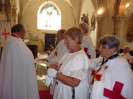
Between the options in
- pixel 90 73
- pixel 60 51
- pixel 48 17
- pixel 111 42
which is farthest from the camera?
pixel 48 17

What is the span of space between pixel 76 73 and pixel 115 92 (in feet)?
1.76

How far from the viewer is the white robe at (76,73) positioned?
15.4 ft

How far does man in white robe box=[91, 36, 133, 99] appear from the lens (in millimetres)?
4641

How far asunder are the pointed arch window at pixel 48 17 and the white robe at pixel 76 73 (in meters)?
29.6

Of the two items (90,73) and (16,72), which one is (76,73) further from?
(16,72)

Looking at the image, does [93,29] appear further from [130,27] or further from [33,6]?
[33,6]

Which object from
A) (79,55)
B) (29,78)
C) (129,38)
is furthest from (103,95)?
(129,38)

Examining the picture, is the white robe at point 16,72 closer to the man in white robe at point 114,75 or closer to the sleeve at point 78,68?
the sleeve at point 78,68

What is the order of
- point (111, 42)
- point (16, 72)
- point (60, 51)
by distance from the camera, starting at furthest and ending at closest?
point (60, 51)
point (16, 72)
point (111, 42)

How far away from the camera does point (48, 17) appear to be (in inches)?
1379

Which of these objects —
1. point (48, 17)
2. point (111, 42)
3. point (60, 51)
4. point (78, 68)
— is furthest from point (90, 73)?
point (48, 17)

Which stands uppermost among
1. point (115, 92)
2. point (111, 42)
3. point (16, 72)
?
point (111, 42)

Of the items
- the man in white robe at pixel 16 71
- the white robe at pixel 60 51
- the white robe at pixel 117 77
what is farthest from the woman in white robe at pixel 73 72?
the man in white robe at pixel 16 71

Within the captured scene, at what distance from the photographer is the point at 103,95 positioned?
4750mm
